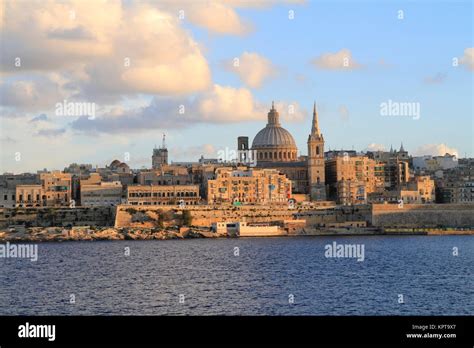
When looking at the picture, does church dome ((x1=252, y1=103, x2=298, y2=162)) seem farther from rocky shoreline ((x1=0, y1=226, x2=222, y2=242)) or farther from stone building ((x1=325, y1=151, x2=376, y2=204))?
rocky shoreline ((x1=0, y1=226, x2=222, y2=242))

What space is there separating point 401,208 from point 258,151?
23764 millimetres

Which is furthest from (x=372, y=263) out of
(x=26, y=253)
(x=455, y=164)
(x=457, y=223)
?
(x=455, y=164)

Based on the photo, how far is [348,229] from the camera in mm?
68688

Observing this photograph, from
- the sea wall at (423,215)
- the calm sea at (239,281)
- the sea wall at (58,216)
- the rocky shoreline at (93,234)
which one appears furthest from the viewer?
the sea wall at (423,215)

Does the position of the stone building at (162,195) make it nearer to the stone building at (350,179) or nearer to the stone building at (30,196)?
the stone building at (30,196)

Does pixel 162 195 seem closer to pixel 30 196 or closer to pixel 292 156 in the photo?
pixel 30 196

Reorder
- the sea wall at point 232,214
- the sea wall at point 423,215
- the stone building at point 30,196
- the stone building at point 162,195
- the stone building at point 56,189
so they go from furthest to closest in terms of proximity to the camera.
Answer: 1. the stone building at point 56,189
2. the stone building at point 30,196
3. the stone building at point 162,195
4. the sea wall at point 423,215
5. the sea wall at point 232,214

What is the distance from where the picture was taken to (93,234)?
64.9m

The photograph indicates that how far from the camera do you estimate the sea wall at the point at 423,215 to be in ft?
231

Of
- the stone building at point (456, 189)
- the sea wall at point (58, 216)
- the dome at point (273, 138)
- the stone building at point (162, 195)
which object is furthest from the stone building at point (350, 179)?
the sea wall at point (58, 216)

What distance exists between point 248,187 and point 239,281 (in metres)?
42.2

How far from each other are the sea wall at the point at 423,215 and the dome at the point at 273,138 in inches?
882

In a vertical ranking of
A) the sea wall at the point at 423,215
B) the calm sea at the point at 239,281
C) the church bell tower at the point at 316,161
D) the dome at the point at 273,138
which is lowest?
the calm sea at the point at 239,281

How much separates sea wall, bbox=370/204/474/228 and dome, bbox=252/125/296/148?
2241cm
